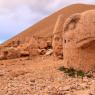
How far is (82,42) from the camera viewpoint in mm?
11188

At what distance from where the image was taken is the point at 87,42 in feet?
36.5

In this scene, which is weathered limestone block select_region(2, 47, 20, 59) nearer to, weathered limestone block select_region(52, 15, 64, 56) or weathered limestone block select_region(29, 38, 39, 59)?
weathered limestone block select_region(29, 38, 39, 59)

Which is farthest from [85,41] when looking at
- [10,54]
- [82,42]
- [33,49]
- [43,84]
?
[33,49]

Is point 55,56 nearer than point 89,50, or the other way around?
point 89,50

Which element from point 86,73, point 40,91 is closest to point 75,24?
point 86,73

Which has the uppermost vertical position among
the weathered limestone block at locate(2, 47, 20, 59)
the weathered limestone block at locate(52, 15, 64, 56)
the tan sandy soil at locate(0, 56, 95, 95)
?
the weathered limestone block at locate(52, 15, 64, 56)

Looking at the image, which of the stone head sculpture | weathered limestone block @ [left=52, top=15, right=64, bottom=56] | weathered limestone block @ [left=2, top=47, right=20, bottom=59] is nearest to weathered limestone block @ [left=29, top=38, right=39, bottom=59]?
weathered limestone block @ [left=2, top=47, right=20, bottom=59]

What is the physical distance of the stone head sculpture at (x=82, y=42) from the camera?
36.6 ft

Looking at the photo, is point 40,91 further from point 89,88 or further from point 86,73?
point 86,73

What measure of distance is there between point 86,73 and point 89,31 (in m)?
1.29

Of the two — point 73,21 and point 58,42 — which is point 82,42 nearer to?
point 73,21

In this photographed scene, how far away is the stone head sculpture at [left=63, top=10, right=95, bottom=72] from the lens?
36.6ft

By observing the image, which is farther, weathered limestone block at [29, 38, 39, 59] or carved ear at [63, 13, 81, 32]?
weathered limestone block at [29, 38, 39, 59]

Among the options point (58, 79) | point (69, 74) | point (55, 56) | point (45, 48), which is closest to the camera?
point (58, 79)
